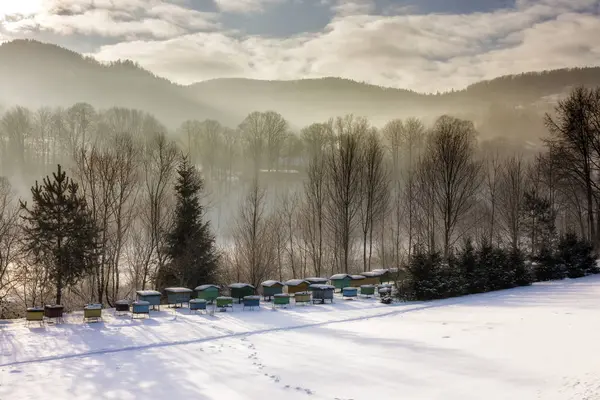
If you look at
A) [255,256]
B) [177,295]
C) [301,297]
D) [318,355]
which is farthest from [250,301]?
[255,256]

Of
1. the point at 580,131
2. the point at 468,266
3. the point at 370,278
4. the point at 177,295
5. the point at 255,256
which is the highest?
the point at 580,131

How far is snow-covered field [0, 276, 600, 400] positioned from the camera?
41.1 ft

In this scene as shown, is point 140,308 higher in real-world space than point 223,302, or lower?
higher

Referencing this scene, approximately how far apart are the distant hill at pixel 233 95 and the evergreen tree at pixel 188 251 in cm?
7116

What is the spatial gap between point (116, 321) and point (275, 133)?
62163 mm

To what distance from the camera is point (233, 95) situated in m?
163

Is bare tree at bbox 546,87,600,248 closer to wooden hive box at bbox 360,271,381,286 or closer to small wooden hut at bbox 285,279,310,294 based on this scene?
wooden hive box at bbox 360,271,381,286

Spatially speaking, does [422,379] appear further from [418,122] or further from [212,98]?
[212,98]

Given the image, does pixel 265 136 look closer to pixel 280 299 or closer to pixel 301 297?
pixel 301 297

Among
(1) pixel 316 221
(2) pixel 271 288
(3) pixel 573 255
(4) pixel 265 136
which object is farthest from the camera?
(4) pixel 265 136

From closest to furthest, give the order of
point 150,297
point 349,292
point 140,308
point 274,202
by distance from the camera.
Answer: point 140,308 → point 150,297 → point 349,292 → point 274,202

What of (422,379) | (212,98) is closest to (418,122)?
(422,379)

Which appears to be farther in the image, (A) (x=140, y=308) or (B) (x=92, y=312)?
(A) (x=140, y=308)

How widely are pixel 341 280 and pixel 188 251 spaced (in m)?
10.5
